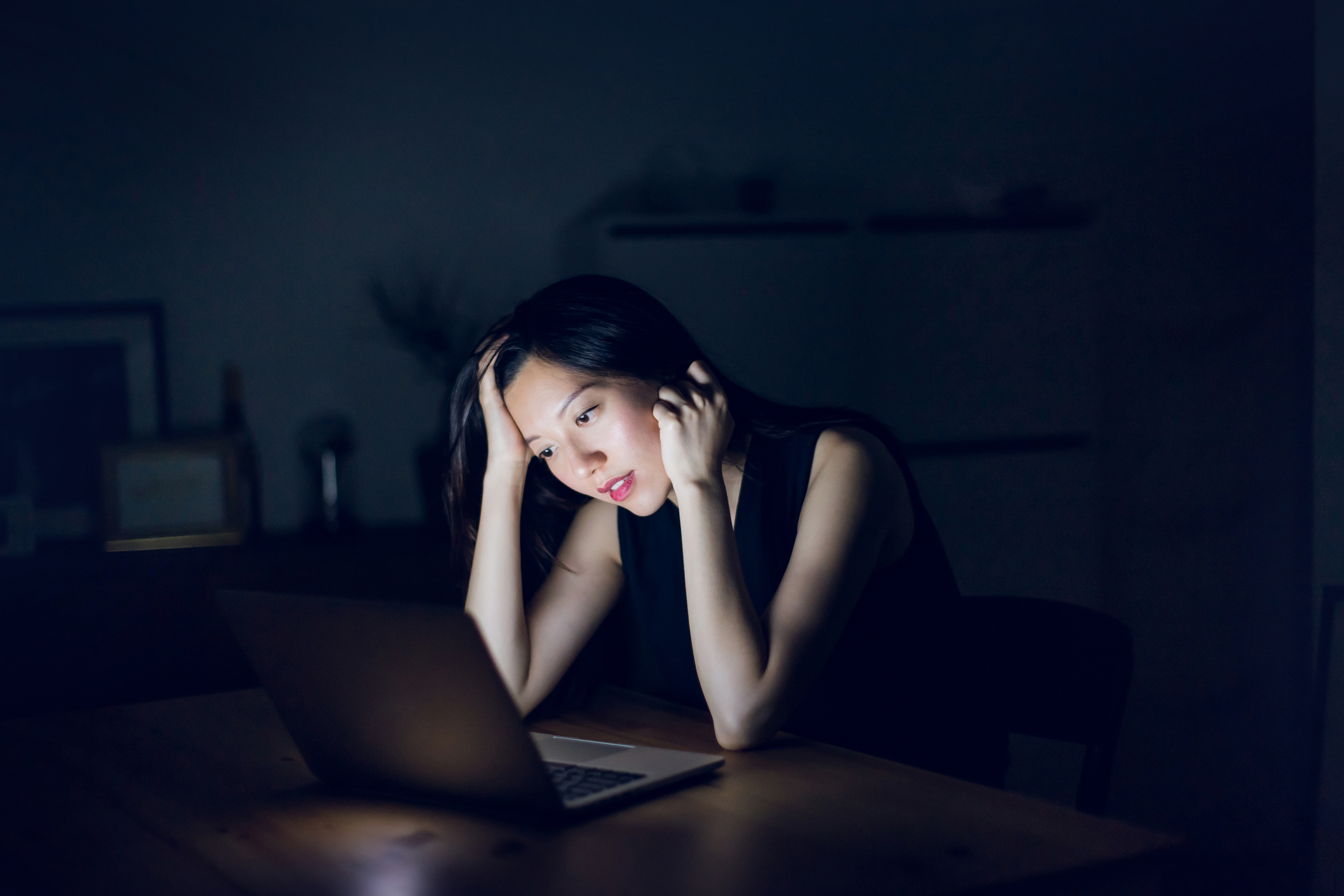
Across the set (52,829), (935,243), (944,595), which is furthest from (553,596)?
(935,243)

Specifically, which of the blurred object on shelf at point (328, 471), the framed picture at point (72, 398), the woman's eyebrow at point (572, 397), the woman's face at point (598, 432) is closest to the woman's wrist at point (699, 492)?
the woman's face at point (598, 432)

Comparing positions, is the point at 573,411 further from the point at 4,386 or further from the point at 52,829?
the point at 4,386

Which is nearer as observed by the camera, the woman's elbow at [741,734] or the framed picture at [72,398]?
the woman's elbow at [741,734]

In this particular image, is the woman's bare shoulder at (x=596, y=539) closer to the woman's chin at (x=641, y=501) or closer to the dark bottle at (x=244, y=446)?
the woman's chin at (x=641, y=501)

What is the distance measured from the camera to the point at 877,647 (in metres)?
1.67

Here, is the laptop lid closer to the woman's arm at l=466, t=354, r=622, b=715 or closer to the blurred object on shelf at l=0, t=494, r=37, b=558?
the woman's arm at l=466, t=354, r=622, b=715

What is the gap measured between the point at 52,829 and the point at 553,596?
75 centimetres

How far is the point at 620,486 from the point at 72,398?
5.93 ft

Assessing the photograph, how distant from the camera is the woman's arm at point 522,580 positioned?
5.21 ft

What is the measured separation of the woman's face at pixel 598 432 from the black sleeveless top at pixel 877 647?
0.17 metres

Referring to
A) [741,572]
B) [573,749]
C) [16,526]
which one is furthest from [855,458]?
[16,526]

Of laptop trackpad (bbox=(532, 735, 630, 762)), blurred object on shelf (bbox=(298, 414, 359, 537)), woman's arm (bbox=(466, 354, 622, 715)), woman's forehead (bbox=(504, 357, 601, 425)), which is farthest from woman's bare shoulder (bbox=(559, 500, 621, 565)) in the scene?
blurred object on shelf (bbox=(298, 414, 359, 537))

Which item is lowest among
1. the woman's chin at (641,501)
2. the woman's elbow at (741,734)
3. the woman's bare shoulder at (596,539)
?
the woman's elbow at (741,734)

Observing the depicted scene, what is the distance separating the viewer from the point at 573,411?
1.57m
